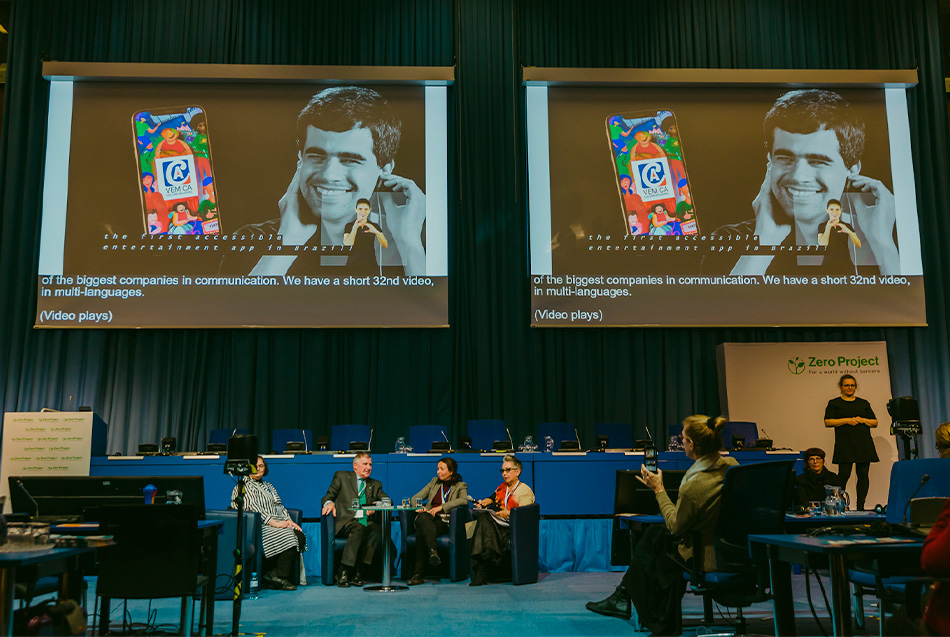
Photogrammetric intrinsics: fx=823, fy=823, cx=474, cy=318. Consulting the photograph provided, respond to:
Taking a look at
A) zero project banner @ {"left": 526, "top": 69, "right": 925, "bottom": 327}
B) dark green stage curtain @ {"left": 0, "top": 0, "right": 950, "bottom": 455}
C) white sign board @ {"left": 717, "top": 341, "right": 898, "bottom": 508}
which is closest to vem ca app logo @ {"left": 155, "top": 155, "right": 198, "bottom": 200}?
dark green stage curtain @ {"left": 0, "top": 0, "right": 950, "bottom": 455}

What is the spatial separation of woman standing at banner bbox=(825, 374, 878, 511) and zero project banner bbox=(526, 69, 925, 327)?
89 centimetres

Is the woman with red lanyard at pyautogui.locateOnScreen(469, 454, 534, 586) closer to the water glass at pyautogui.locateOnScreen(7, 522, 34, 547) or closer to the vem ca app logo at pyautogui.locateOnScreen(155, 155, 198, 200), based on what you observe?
the water glass at pyautogui.locateOnScreen(7, 522, 34, 547)

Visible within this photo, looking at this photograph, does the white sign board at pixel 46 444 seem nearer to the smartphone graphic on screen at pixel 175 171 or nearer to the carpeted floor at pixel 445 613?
the carpeted floor at pixel 445 613

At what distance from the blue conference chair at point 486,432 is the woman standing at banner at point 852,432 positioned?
3.54 meters

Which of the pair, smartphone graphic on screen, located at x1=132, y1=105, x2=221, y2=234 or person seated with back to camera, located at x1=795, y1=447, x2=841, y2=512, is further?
smartphone graphic on screen, located at x1=132, y1=105, x2=221, y2=234

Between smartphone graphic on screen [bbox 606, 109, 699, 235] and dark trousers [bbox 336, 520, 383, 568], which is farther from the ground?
smartphone graphic on screen [bbox 606, 109, 699, 235]

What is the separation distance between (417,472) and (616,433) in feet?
8.51

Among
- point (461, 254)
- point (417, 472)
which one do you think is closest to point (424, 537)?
point (417, 472)

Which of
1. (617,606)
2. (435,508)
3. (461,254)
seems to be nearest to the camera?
(617,606)

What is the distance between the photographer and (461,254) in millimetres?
9625

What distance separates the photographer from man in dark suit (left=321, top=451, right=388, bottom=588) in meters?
6.52

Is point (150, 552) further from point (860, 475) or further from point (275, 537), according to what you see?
point (860, 475)

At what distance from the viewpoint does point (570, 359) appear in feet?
31.5

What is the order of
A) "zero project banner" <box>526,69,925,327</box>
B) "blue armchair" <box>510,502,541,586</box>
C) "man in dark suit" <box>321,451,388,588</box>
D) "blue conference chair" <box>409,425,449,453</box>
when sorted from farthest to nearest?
"zero project banner" <box>526,69,925,327</box> < "blue conference chair" <box>409,425,449,453</box> < "man in dark suit" <box>321,451,388,588</box> < "blue armchair" <box>510,502,541,586</box>
